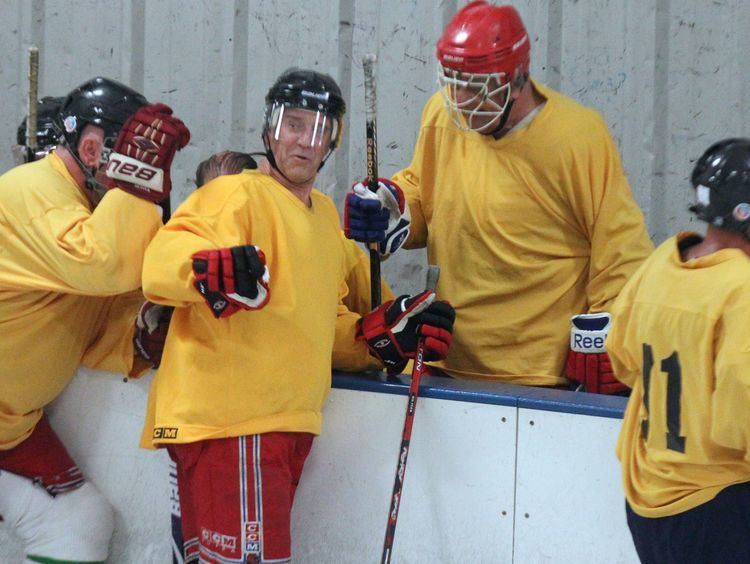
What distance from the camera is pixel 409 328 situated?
8.68 ft

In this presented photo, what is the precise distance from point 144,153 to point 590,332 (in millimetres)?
1149

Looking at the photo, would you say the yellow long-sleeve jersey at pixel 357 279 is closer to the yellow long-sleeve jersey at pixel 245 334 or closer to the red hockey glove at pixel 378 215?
the red hockey glove at pixel 378 215

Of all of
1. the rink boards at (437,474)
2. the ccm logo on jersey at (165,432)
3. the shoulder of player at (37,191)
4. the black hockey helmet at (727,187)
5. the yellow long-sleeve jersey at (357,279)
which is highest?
the black hockey helmet at (727,187)

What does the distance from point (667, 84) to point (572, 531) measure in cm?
160

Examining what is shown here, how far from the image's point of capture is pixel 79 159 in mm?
2607

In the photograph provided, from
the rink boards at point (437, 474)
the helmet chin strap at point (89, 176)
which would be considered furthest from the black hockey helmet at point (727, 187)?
the helmet chin strap at point (89, 176)

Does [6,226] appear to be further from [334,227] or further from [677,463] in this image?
[677,463]

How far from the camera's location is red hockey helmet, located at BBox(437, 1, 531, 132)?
2.62 meters

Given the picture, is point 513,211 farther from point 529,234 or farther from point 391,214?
point 391,214

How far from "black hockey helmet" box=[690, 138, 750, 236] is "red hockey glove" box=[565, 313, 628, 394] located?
0.77 meters

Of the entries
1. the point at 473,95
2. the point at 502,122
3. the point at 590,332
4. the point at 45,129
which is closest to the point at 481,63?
the point at 473,95

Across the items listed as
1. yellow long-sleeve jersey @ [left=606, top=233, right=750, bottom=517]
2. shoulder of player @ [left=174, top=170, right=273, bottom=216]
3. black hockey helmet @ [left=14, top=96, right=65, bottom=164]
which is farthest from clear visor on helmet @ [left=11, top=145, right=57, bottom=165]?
yellow long-sleeve jersey @ [left=606, top=233, right=750, bottom=517]

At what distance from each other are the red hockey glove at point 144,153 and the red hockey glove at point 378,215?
0.52m

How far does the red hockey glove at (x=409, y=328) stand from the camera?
→ 8.61ft
